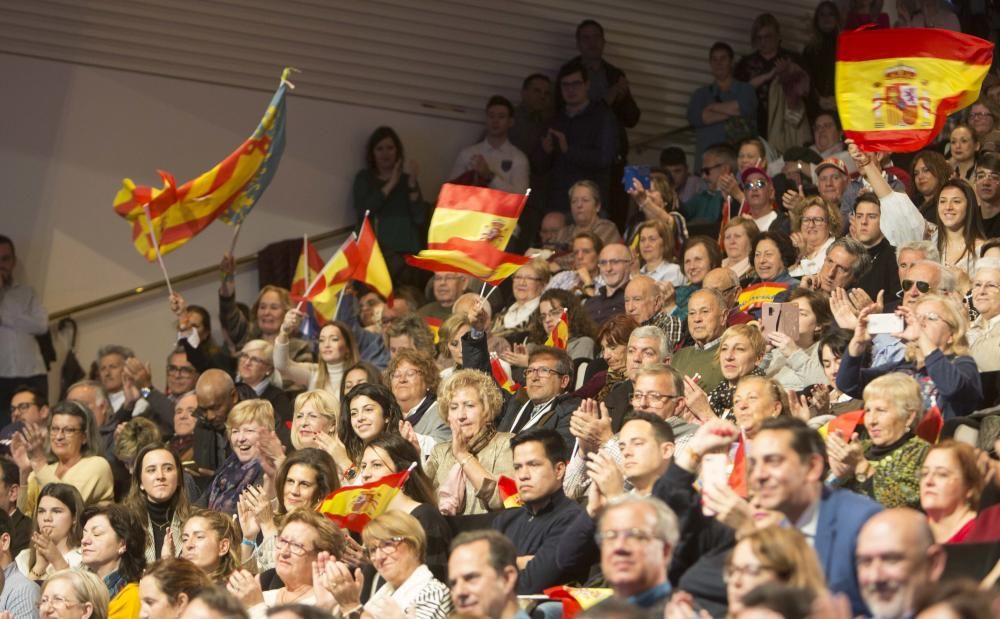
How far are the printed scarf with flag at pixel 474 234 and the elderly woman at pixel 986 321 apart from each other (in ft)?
9.56

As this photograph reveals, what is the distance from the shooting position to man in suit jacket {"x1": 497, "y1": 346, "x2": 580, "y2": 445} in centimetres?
833

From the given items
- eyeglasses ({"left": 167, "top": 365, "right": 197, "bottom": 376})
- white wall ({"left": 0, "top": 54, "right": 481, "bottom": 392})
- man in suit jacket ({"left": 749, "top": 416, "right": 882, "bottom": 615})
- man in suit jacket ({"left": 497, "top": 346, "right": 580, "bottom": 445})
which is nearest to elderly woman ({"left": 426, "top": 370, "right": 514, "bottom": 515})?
man in suit jacket ({"left": 497, "top": 346, "right": 580, "bottom": 445})

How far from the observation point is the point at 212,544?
7199mm

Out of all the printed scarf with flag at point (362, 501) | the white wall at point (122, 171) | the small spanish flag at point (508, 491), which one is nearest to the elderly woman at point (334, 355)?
the small spanish flag at point (508, 491)

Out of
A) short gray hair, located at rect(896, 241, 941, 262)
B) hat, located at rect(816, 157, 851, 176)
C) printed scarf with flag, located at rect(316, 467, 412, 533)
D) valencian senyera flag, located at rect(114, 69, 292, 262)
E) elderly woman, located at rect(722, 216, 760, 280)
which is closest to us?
printed scarf with flag, located at rect(316, 467, 412, 533)

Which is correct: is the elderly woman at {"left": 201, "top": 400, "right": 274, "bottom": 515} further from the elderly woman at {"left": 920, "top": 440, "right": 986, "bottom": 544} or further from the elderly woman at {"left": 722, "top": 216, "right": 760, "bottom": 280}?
the elderly woman at {"left": 920, "top": 440, "right": 986, "bottom": 544}

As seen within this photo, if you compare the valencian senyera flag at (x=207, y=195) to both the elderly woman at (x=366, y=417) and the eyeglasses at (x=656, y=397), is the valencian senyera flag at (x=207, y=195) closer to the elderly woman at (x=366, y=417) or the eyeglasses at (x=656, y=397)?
the elderly woman at (x=366, y=417)

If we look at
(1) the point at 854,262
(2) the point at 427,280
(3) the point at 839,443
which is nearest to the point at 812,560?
(3) the point at 839,443

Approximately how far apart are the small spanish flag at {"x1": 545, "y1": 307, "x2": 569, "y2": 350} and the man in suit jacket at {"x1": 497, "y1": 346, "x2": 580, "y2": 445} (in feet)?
3.55

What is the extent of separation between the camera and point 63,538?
8.17 meters

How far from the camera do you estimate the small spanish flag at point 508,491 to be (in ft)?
24.3

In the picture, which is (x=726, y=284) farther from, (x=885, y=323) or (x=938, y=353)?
(x=938, y=353)

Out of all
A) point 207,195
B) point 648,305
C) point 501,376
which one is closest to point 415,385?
point 501,376

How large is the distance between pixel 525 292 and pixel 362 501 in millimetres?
3740
